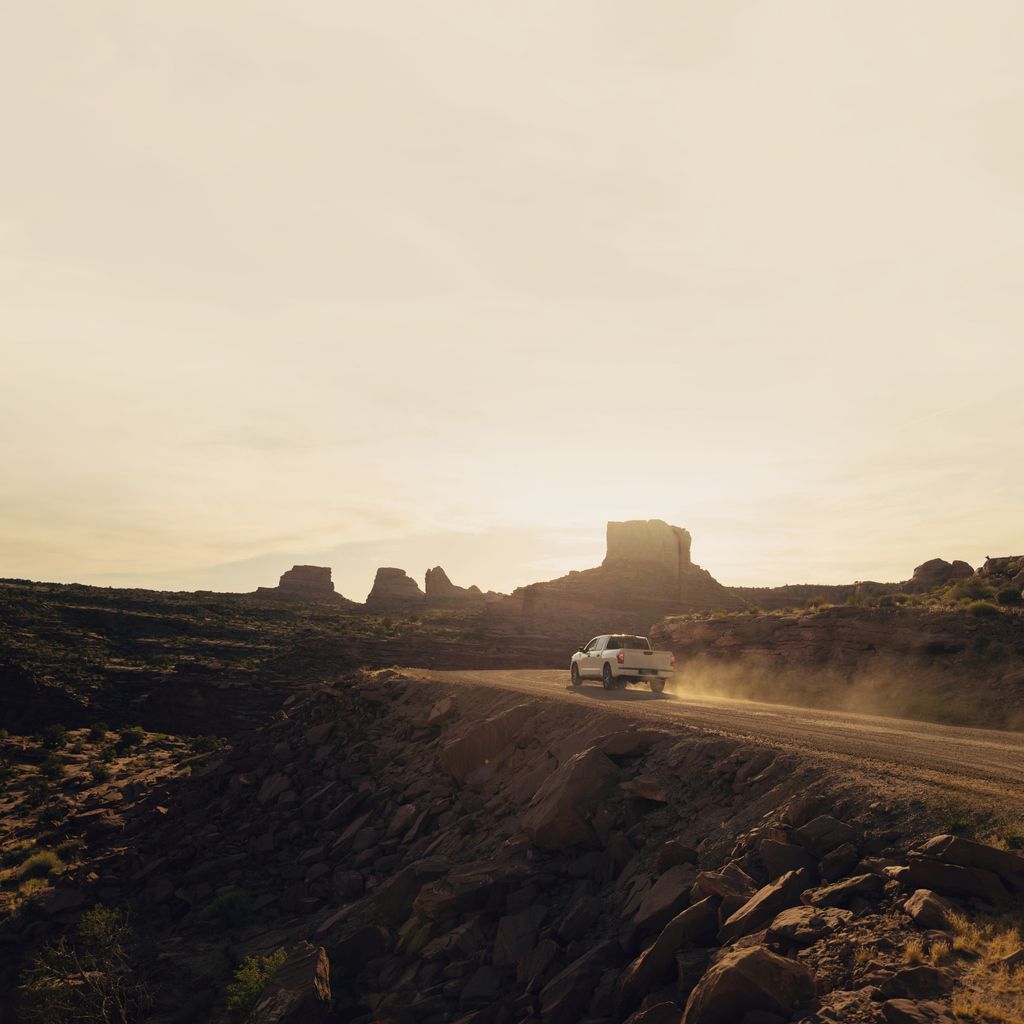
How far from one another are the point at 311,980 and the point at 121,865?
16.4 metres

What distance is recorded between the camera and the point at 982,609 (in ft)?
97.3

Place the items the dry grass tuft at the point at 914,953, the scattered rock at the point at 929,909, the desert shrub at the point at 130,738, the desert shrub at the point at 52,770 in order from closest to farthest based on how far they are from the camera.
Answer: the dry grass tuft at the point at 914,953, the scattered rock at the point at 929,909, the desert shrub at the point at 52,770, the desert shrub at the point at 130,738

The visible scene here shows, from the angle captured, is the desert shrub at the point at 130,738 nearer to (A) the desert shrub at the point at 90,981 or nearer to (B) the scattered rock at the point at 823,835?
(A) the desert shrub at the point at 90,981

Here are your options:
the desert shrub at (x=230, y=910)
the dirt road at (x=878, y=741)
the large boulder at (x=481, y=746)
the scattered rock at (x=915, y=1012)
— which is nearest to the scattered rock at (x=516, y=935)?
the dirt road at (x=878, y=741)

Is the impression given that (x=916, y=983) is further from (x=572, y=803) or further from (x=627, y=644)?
(x=627, y=644)

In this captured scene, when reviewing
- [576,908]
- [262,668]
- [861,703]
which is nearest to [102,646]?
[262,668]

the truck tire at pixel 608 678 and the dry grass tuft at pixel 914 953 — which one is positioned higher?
the truck tire at pixel 608 678

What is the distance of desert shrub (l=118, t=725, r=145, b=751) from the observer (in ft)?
158

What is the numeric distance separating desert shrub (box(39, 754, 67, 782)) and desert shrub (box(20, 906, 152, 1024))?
21870 mm

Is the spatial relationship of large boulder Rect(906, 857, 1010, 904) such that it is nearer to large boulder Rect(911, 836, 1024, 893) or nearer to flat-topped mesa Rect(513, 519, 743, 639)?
large boulder Rect(911, 836, 1024, 893)

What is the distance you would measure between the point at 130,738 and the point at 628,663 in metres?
34.5

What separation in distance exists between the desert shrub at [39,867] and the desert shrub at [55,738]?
72.3ft

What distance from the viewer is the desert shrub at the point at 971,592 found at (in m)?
33.2

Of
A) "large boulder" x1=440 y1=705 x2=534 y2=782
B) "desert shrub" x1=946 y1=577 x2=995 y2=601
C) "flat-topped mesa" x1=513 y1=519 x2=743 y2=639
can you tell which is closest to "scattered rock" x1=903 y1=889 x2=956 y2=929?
"large boulder" x1=440 y1=705 x2=534 y2=782
